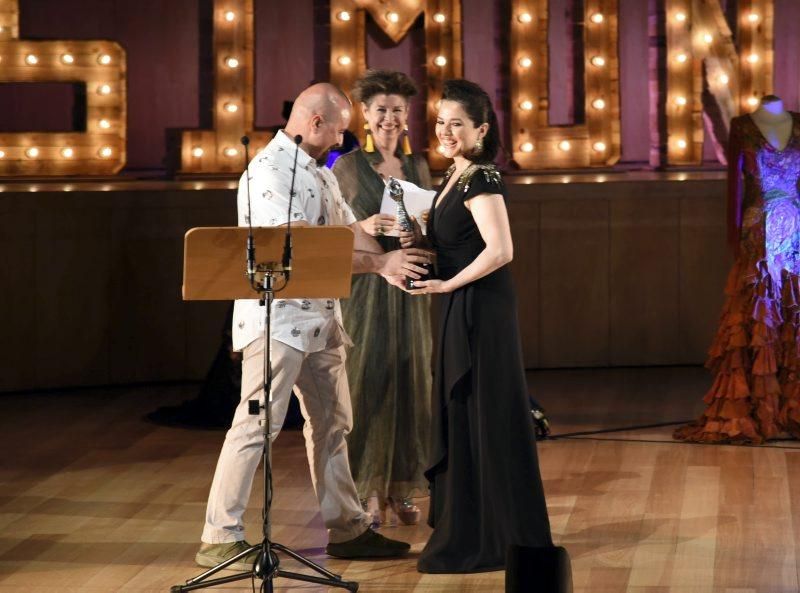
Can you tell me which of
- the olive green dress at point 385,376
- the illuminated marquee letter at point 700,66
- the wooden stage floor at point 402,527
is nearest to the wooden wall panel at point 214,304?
the illuminated marquee letter at point 700,66

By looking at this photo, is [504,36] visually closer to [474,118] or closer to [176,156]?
[176,156]

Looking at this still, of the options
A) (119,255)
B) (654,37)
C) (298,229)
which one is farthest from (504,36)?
(298,229)

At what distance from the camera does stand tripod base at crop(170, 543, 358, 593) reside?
4.27 metres

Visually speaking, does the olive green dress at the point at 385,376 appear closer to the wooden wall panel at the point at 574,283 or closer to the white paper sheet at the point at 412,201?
the white paper sheet at the point at 412,201

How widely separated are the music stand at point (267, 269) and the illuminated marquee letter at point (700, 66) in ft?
18.2

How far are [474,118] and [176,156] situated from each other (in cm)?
487

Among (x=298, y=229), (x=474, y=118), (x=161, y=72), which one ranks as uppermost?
(x=161, y=72)

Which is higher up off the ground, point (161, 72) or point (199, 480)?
point (161, 72)

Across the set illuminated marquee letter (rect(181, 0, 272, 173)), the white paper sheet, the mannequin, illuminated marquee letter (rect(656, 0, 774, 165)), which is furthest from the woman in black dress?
illuminated marquee letter (rect(656, 0, 774, 165))

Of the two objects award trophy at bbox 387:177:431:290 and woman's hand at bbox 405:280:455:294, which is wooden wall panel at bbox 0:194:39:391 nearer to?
award trophy at bbox 387:177:431:290

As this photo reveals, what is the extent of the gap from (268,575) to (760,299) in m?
3.46

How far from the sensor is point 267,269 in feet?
13.7

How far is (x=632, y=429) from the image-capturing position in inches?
290

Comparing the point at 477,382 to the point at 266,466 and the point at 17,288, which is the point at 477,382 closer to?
the point at 266,466
